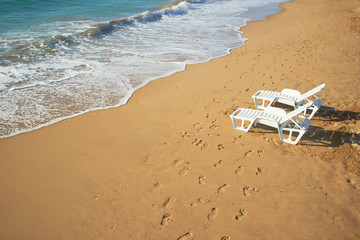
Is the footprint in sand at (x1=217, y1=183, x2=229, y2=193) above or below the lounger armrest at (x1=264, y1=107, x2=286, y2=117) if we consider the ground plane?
below

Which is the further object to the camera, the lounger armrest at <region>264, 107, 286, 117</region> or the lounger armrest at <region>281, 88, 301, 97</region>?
the lounger armrest at <region>281, 88, 301, 97</region>

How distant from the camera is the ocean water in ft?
23.0

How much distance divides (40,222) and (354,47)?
13.7 metres

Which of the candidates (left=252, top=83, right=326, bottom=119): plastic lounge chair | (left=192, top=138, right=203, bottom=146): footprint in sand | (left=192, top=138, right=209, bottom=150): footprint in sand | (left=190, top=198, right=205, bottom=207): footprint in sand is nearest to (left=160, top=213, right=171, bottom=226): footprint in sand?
(left=190, top=198, right=205, bottom=207): footprint in sand

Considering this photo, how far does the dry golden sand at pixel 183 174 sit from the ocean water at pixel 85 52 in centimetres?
98

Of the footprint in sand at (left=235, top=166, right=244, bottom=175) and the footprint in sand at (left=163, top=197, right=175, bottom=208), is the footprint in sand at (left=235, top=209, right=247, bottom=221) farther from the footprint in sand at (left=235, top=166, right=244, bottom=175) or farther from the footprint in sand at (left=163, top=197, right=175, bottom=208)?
the footprint in sand at (left=163, top=197, right=175, bottom=208)

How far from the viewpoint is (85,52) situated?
38.5 ft

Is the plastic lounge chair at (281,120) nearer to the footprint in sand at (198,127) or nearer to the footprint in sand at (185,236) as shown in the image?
the footprint in sand at (198,127)

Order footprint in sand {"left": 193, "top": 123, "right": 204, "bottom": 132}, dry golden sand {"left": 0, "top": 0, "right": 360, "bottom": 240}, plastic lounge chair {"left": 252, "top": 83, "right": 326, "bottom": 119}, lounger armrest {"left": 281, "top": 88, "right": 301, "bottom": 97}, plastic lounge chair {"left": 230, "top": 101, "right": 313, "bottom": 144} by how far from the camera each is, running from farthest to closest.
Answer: lounger armrest {"left": 281, "top": 88, "right": 301, "bottom": 97}, plastic lounge chair {"left": 252, "top": 83, "right": 326, "bottom": 119}, footprint in sand {"left": 193, "top": 123, "right": 204, "bottom": 132}, plastic lounge chair {"left": 230, "top": 101, "right": 313, "bottom": 144}, dry golden sand {"left": 0, "top": 0, "right": 360, "bottom": 240}

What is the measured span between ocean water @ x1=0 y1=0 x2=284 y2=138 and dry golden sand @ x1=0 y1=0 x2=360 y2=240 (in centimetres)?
98

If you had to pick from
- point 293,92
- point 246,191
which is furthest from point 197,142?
point 293,92

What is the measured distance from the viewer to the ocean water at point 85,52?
276 inches

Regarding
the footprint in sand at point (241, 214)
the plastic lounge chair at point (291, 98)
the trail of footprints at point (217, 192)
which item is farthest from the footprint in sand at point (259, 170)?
the plastic lounge chair at point (291, 98)

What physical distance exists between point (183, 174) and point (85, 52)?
961 cm
